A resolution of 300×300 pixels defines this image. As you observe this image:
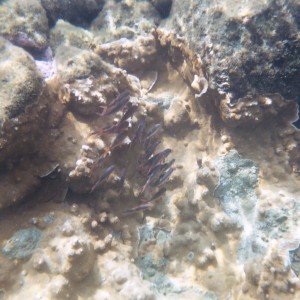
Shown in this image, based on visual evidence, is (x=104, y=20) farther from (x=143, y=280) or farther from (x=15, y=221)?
(x=143, y=280)

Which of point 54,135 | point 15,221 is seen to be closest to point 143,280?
point 15,221

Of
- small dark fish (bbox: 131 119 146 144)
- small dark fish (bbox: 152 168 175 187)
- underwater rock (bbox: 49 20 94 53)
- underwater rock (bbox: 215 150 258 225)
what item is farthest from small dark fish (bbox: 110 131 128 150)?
underwater rock (bbox: 49 20 94 53)

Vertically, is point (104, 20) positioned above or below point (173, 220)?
above

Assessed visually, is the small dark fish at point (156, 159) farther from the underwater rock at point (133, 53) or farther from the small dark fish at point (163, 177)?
the underwater rock at point (133, 53)

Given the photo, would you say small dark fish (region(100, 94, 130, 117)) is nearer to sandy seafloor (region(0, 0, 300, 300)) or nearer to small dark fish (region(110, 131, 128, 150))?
sandy seafloor (region(0, 0, 300, 300))

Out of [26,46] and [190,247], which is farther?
[26,46]

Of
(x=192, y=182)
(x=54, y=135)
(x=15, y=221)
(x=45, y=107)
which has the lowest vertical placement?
(x=192, y=182)
